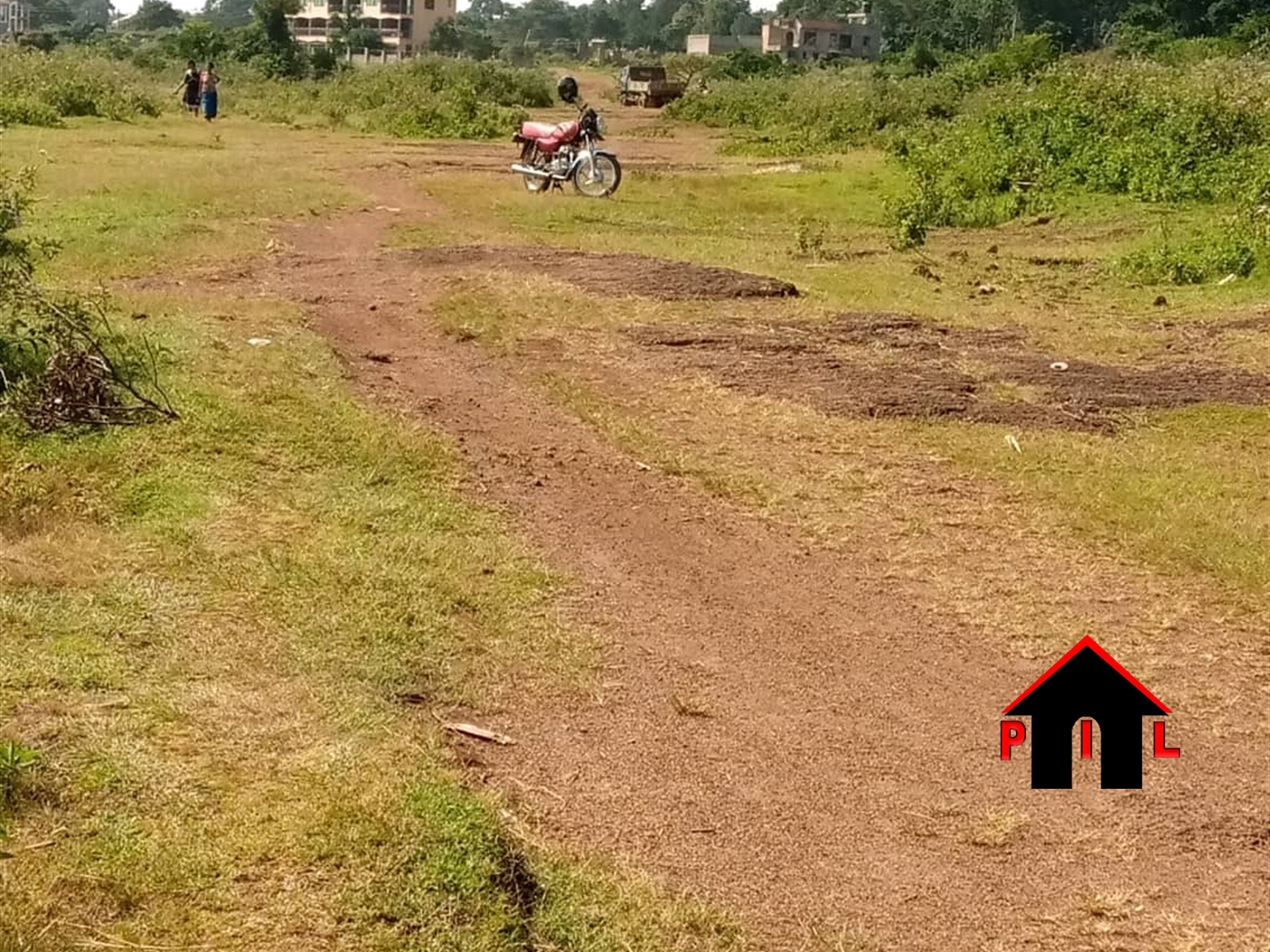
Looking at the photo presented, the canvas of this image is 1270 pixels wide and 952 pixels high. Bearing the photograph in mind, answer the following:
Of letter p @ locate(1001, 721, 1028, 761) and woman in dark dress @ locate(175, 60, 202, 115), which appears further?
woman in dark dress @ locate(175, 60, 202, 115)

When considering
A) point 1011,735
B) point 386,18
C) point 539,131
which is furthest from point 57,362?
point 386,18

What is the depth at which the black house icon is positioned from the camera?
4.60 m

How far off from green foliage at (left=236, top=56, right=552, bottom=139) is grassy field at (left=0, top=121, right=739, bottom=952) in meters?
20.1

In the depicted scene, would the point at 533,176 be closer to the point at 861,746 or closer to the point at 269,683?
the point at 269,683

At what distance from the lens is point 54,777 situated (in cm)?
414

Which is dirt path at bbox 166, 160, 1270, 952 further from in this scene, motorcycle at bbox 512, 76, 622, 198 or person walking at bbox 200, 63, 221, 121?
person walking at bbox 200, 63, 221, 121

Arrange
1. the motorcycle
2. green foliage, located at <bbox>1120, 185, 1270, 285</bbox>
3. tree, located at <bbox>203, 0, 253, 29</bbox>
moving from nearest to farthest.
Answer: green foliage, located at <bbox>1120, 185, 1270, 285</bbox>
the motorcycle
tree, located at <bbox>203, 0, 253, 29</bbox>

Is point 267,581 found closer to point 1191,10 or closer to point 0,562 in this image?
point 0,562

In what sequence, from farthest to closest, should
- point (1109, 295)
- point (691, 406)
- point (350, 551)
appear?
point (1109, 295) < point (691, 406) < point (350, 551)

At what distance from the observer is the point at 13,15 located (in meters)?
110

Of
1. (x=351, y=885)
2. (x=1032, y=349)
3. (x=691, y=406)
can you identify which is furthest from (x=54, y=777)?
(x=1032, y=349)

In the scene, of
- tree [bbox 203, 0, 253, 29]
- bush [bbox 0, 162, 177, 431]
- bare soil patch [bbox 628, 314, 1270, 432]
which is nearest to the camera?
bush [bbox 0, 162, 177, 431]

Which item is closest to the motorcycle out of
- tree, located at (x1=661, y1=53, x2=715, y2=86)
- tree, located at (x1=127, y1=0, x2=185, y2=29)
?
tree, located at (x1=661, y1=53, x2=715, y2=86)

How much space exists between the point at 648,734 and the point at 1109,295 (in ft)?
29.3
